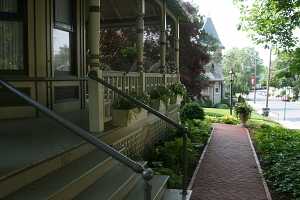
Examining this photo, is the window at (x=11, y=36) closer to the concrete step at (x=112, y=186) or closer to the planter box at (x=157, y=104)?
the concrete step at (x=112, y=186)

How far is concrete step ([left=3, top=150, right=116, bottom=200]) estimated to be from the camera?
3167 mm


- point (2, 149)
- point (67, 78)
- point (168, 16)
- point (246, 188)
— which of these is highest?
point (168, 16)

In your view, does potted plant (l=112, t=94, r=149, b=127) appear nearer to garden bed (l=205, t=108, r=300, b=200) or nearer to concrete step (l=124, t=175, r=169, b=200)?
concrete step (l=124, t=175, r=169, b=200)

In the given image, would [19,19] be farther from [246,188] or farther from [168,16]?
[168,16]

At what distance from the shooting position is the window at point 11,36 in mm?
6250

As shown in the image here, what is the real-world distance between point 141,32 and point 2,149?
432 cm

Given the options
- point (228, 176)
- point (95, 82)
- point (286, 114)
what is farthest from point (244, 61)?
point (95, 82)

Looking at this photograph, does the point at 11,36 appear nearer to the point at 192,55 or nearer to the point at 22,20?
the point at 22,20

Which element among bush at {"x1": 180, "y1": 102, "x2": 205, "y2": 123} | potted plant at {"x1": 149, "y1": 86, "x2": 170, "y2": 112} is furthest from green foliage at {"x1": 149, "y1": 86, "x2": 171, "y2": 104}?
bush at {"x1": 180, "y1": 102, "x2": 205, "y2": 123}

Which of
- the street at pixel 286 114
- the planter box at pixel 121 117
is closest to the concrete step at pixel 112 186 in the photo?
the planter box at pixel 121 117

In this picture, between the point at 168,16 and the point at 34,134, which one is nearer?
the point at 34,134

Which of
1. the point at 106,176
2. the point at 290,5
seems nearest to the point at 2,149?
the point at 106,176

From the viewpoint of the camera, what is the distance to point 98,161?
4.45m

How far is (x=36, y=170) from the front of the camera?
3512mm
